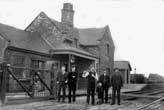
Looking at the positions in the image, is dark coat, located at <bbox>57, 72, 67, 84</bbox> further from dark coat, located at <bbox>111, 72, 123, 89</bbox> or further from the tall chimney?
the tall chimney

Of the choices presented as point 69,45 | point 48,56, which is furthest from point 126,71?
point 48,56

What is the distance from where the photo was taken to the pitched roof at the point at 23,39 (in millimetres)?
21825

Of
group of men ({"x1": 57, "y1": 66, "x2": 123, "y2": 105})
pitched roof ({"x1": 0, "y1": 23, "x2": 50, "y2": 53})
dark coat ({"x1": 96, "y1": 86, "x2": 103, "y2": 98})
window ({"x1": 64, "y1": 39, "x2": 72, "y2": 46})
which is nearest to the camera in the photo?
group of men ({"x1": 57, "y1": 66, "x2": 123, "y2": 105})

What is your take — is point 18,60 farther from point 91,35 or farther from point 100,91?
point 91,35

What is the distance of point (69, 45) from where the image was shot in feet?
92.6

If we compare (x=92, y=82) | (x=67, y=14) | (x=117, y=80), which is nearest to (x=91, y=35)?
(x=67, y=14)

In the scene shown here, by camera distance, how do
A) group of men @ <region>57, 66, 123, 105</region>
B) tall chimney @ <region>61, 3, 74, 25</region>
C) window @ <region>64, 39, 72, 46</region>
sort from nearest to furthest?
group of men @ <region>57, 66, 123, 105</region>, window @ <region>64, 39, 72, 46</region>, tall chimney @ <region>61, 3, 74, 25</region>

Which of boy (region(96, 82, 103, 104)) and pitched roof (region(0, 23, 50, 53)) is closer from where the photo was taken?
boy (region(96, 82, 103, 104))

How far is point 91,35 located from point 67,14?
602 centimetres

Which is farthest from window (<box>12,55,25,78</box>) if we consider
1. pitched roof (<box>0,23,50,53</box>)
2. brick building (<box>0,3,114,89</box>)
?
pitched roof (<box>0,23,50,53</box>)

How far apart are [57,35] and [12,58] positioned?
7.24 meters

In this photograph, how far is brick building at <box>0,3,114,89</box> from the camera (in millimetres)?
21344

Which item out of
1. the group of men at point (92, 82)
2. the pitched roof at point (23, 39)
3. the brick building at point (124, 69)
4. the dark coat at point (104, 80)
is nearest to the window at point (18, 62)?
the pitched roof at point (23, 39)

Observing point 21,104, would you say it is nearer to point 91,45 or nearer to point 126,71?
point 91,45
